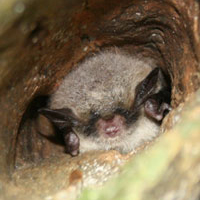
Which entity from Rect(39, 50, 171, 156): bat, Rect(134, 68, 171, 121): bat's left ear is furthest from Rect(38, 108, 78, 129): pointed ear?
Rect(134, 68, 171, 121): bat's left ear

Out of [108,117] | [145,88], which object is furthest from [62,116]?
[145,88]

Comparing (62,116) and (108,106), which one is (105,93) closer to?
(108,106)

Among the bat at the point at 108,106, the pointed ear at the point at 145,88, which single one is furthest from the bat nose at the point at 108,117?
the pointed ear at the point at 145,88

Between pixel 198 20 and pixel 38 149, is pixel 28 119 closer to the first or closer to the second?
pixel 38 149

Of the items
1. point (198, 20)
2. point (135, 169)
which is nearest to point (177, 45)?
point (198, 20)

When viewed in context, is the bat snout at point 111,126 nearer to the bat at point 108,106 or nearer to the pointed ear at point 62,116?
the bat at point 108,106

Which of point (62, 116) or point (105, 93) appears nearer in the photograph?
point (105, 93)

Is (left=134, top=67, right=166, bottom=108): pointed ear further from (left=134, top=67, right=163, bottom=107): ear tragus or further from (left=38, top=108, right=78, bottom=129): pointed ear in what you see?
(left=38, top=108, right=78, bottom=129): pointed ear
